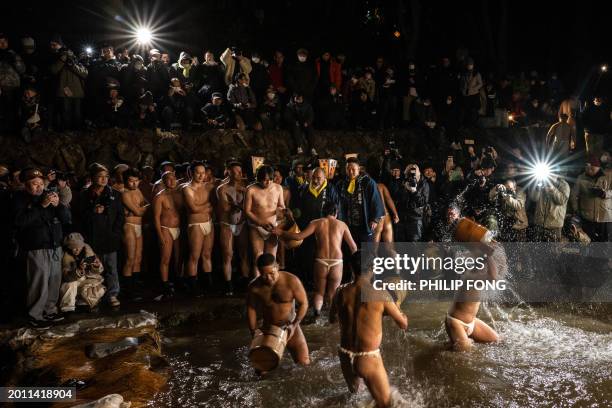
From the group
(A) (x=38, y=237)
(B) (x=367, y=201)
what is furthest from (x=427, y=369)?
(A) (x=38, y=237)

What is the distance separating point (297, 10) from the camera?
59.6 feet

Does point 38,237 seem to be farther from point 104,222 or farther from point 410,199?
point 410,199

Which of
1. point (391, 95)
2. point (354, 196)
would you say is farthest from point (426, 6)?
point (354, 196)

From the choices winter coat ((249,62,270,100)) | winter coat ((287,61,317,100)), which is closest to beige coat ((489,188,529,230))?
winter coat ((287,61,317,100))

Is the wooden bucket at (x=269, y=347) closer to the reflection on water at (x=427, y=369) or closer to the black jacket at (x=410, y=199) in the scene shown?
the reflection on water at (x=427, y=369)

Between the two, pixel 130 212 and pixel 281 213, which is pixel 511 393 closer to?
pixel 281 213

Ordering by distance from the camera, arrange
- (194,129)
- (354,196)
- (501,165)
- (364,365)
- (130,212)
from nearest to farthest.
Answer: (364,365) < (130,212) < (354,196) < (194,129) < (501,165)

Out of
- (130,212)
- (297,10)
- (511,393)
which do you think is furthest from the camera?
(297,10)

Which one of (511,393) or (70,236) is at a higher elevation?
(70,236)

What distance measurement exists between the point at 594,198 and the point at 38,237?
912 centimetres

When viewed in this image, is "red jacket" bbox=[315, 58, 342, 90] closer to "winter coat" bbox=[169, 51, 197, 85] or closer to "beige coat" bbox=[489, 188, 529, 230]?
"winter coat" bbox=[169, 51, 197, 85]

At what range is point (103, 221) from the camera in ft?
24.3

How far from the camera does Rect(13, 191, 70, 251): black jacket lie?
6.45 metres

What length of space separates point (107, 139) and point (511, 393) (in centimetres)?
892
